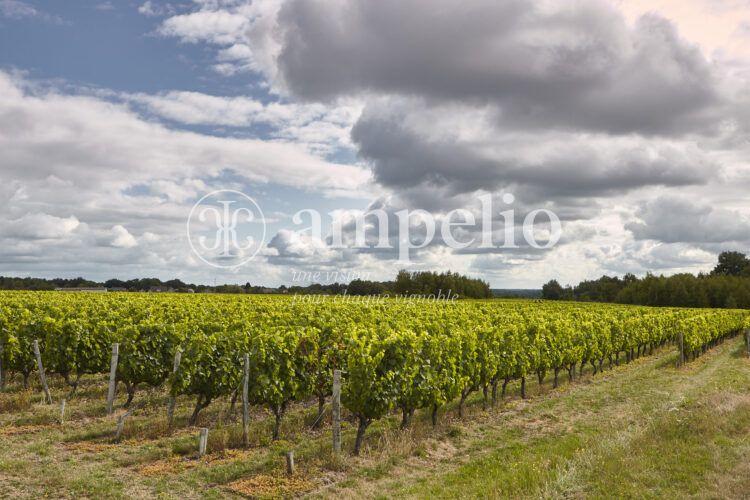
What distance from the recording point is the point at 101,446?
39.9 feet

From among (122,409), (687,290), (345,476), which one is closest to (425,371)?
(345,476)

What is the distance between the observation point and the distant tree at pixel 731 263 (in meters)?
135

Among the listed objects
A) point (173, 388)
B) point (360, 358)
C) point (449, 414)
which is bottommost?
point (449, 414)

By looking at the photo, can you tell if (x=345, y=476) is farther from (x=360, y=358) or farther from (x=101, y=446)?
(x=101, y=446)

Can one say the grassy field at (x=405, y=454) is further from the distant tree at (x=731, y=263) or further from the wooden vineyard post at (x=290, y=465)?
the distant tree at (x=731, y=263)

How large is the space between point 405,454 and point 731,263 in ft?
509

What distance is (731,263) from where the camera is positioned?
13662 centimetres

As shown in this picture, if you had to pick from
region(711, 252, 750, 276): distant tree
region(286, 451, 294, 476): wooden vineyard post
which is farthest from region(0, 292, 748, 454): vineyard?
region(711, 252, 750, 276): distant tree

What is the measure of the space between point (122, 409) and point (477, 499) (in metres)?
11.4

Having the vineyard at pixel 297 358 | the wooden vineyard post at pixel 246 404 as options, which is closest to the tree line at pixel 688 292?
the vineyard at pixel 297 358

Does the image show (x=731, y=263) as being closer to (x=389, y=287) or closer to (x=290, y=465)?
(x=389, y=287)

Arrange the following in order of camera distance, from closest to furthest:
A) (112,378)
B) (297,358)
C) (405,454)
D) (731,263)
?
(405,454), (297,358), (112,378), (731,263)

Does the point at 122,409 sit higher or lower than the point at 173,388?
lower

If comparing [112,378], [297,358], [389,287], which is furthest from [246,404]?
[389,287]
